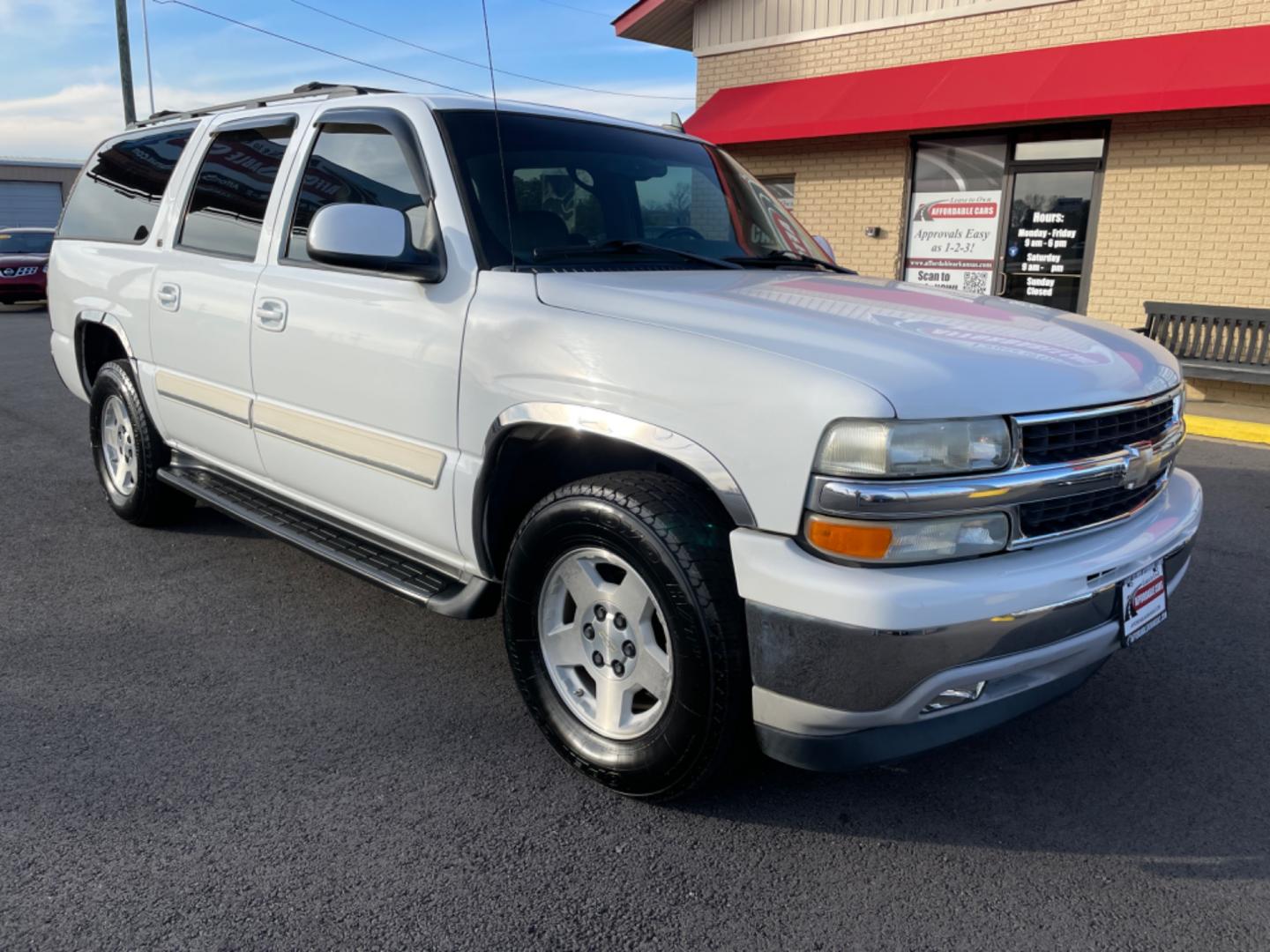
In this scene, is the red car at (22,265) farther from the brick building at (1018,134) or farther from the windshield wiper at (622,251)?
the windshield wiper at (622,251)

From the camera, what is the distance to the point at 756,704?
2404 millimetres

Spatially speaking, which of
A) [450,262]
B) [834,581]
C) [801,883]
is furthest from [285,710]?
[834,581]

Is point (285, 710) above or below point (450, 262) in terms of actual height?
below

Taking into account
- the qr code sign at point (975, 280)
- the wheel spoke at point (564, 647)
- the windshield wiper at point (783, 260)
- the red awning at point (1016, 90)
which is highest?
the red awning at point (1016, 90)

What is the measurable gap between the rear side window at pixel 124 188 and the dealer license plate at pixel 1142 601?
14.3 ft

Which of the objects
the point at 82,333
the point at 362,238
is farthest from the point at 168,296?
the point at 362,238

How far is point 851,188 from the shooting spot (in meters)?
12.2

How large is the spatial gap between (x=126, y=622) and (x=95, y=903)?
1897 mm

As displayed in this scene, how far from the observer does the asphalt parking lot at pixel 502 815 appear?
2.31 m

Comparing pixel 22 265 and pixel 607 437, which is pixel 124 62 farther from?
pixel 607 437

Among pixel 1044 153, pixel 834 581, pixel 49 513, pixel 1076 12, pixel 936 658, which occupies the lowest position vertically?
pixel 49 513

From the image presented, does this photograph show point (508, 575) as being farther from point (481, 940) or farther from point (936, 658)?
point (936, 658)

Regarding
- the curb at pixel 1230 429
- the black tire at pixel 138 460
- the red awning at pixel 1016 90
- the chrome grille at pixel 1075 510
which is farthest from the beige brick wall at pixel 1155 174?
the black tire at pixel 138 460

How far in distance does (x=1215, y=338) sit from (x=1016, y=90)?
3.12 meters
